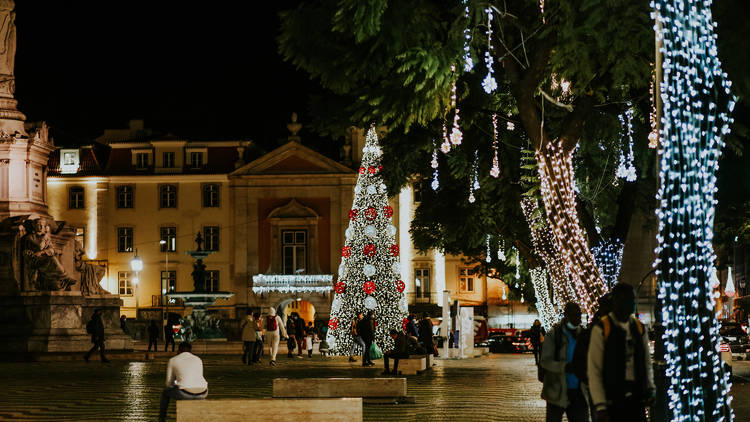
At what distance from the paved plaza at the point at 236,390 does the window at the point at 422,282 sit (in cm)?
4168

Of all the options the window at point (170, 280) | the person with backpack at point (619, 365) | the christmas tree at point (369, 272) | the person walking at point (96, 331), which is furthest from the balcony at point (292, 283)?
the person with backpack at point (619, 365)

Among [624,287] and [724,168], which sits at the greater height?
[724,168]

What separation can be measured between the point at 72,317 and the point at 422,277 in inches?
1684

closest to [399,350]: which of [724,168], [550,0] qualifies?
[724,168]

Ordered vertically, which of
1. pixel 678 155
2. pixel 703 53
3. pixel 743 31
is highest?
pixel 743 31

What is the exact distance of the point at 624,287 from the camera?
30.2 ft

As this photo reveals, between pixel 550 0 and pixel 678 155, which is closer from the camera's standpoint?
pixel 678 155

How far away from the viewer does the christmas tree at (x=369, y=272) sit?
40.5 m

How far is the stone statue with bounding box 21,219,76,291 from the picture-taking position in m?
36.5

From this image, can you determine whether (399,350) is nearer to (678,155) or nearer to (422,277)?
(678,155)

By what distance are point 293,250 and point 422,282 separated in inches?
337

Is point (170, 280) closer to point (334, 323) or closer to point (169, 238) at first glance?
point (169, 238)

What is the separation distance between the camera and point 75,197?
7788cm

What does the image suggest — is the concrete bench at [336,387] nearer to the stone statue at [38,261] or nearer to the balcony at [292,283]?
the stone statue at [38,261]
